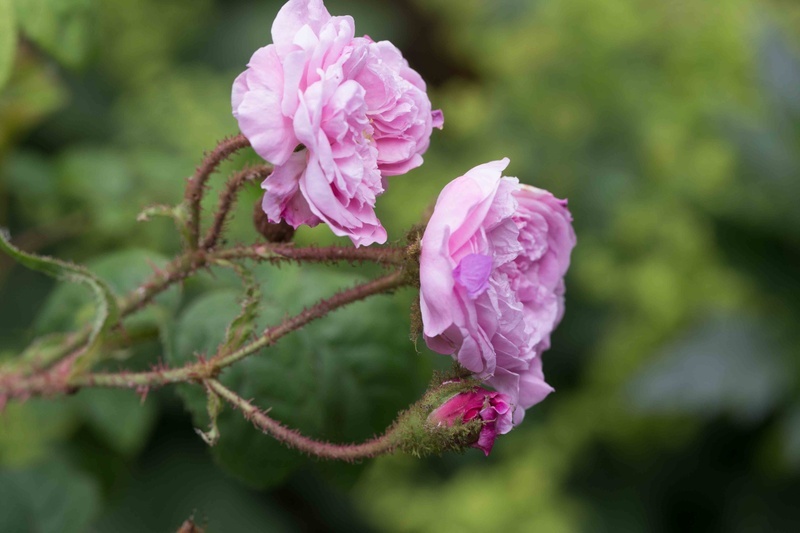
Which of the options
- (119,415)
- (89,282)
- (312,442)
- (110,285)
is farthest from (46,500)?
(312,442)

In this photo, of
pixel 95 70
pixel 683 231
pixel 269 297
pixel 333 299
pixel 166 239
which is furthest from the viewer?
pixel 95 70

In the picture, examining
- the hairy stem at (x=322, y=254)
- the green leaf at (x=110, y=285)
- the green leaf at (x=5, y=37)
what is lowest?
the green leaf at (x=110, y=285)

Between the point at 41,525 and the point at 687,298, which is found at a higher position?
the point at 41,525

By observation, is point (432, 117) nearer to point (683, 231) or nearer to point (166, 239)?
point (166, 239)

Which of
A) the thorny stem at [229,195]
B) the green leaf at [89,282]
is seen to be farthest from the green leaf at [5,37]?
the thorny stem at [229,195]

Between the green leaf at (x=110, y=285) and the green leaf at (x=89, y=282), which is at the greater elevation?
the green leaf at (x=89, y=282)

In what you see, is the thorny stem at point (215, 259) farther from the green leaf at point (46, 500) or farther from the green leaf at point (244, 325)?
the green leaf at point (46, 500)

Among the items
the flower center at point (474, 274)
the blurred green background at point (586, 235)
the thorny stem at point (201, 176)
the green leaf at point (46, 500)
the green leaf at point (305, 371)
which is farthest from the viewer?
the blurred green background at point (586, 235)

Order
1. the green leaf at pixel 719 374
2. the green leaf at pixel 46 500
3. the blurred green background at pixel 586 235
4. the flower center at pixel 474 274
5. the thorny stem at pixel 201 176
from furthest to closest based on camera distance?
the green leaf at pixel 719 374
the blurred green background at pixel 586 235
the green leaf at pixel 46 500
the thorny stem at pixel 201 176
the flower center at pixel 474 274

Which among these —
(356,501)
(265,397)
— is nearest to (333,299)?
(265,397)
